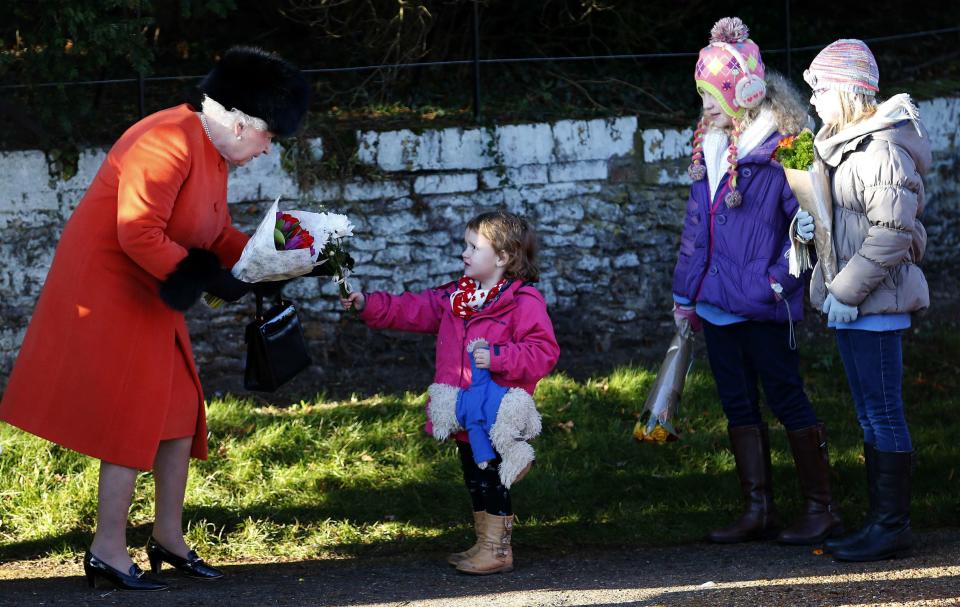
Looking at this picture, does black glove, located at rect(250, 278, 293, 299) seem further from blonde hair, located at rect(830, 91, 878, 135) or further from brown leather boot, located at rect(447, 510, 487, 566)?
blonde hair, located at rect(830, 91, 878, 135)

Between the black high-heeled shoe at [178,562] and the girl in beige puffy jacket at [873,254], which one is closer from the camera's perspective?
the girl in beige puffy jacket at [873,254]

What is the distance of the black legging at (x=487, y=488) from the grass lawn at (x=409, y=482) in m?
0.59

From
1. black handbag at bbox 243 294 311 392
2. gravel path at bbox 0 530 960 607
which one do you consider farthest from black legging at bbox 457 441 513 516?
black handbag at bbox 243 294 311 392

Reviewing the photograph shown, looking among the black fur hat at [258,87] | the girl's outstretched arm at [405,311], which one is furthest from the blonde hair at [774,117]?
the black fur hat at [258,87]

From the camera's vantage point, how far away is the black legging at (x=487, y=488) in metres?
4.51

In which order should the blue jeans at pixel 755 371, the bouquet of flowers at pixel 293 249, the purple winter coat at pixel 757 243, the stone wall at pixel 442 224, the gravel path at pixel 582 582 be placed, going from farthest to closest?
the stone wall at pixel 442 224 < the blue jeans at pixel 755 371 < the purple winter coat at pixel 757 243 < the bouquet of flowers at pixel 293 249 < the gravel path at pixel 582 582

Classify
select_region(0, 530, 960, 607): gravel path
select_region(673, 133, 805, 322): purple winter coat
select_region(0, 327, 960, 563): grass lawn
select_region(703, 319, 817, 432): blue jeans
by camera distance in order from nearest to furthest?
select_region(0, 530, 960, 607): gravel path → select_region(673, 133, 805, 322): purple winter coat → select_region(703, 319, 817, 432): blue jeans → select_region(0, 327, 960, 563): grass lawn

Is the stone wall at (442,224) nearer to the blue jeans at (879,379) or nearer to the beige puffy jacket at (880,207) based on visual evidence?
the blue jeans at (879,379)

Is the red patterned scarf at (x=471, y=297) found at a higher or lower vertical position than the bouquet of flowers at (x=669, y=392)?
higher

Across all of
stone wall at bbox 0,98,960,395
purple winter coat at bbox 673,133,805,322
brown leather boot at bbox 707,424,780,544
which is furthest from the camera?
stone wall at bbox 0,98,960,395

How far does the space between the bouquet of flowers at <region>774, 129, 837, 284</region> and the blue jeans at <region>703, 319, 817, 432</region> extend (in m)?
0.38

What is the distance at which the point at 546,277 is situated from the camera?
7.38m

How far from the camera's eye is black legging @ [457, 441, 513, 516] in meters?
4.51

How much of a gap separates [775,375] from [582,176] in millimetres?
2822
